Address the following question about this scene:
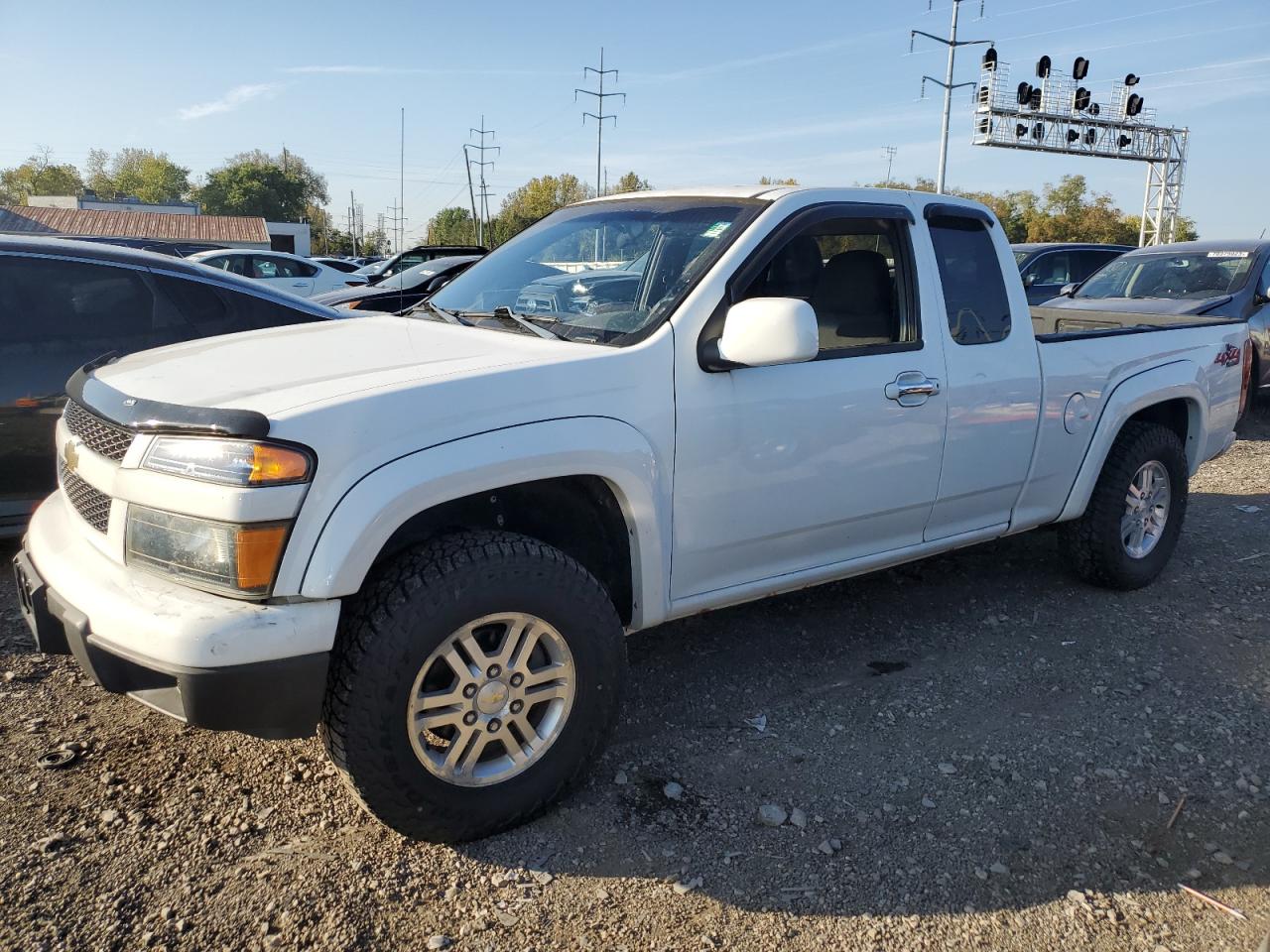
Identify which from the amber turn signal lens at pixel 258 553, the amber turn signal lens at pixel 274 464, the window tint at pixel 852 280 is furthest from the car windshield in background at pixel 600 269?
the amber turn signal lens at pixel 258 553

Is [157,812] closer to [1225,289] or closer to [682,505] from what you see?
[682,505]

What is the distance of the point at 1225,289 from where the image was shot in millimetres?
9125

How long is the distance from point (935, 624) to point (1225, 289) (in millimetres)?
6593

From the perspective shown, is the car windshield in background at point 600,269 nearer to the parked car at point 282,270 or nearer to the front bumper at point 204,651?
the front bumper at point 204,651

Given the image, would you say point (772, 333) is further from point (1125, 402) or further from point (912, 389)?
point (1125, 402)

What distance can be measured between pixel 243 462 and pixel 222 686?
52cm

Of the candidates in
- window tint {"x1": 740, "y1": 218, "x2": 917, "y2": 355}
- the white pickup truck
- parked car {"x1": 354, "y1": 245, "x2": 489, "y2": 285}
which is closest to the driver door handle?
the white pickup truck

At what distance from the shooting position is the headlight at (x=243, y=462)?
2.34 meters

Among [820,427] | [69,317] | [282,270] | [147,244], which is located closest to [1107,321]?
[820,427]

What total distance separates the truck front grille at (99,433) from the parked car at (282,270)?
15.3m

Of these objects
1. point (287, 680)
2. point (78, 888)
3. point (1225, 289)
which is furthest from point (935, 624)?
point (1225, 289)

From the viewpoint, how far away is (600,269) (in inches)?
144

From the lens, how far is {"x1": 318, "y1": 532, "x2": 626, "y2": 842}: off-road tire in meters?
2.50

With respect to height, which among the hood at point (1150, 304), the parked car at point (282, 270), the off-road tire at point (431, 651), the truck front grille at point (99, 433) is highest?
the parked car at point (282, 270)
